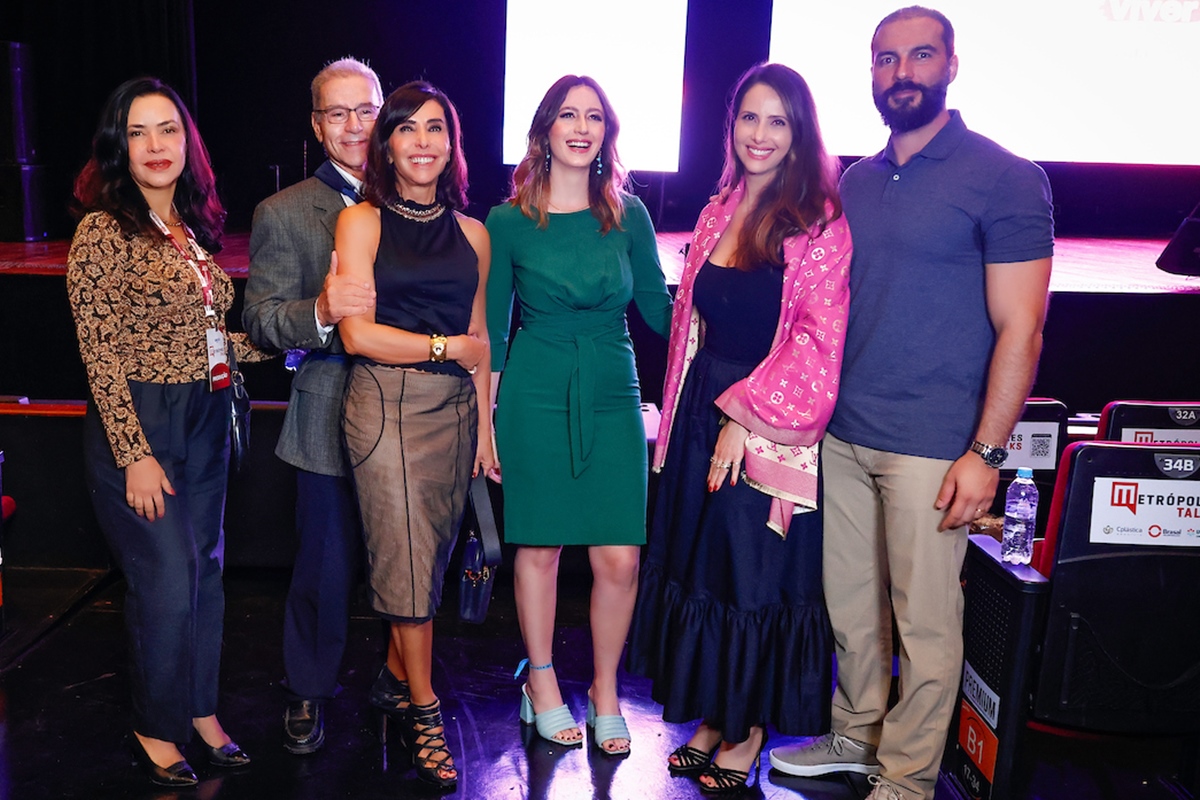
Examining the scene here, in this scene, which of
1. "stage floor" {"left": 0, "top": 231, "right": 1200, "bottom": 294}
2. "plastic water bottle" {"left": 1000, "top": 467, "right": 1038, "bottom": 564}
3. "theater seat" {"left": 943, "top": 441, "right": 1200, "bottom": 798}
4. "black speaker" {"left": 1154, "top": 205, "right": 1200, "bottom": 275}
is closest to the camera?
"theater seat" {"left": 943, "top": 441, "right": 1200, "bottom": 798}

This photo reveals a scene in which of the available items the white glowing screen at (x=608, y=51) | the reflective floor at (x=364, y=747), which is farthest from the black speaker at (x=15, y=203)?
the reflective floor at (x=364, y=747)

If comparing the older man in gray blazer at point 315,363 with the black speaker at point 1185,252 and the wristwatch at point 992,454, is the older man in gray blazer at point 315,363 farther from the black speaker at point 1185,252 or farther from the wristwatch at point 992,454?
the black speaker at point 1185,252

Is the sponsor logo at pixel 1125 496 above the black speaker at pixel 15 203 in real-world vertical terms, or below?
below

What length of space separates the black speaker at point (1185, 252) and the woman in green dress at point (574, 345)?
3883 mm

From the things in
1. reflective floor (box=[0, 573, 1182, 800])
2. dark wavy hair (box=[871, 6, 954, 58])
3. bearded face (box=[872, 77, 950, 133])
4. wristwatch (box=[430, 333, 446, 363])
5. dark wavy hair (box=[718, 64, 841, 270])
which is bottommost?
reflective floor (box=[0, 573, 1182, 800])

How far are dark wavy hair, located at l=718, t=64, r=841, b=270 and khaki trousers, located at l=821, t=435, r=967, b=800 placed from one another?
0.50m

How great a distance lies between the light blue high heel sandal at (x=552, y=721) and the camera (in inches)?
106

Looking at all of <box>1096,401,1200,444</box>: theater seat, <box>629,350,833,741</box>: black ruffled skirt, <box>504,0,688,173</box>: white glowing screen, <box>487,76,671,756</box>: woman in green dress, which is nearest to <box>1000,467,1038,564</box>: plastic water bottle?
<box>1096,401,1200,444</box>: theater seat

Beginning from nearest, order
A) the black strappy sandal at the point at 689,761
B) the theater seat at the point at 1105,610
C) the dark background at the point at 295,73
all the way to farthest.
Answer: the theater seat at the point at 1105,610 → the black strappy sandal at the point at 689,761 → the dark background at the point at 295,73

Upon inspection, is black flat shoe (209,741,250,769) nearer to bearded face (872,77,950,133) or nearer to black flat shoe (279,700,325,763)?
black flat shoe (279,700,325,763)

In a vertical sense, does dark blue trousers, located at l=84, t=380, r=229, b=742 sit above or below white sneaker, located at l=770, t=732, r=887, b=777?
above

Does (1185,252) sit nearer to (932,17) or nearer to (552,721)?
(932,17)

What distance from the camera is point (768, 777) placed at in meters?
2.59

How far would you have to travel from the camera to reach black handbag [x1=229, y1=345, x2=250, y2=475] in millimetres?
2471
